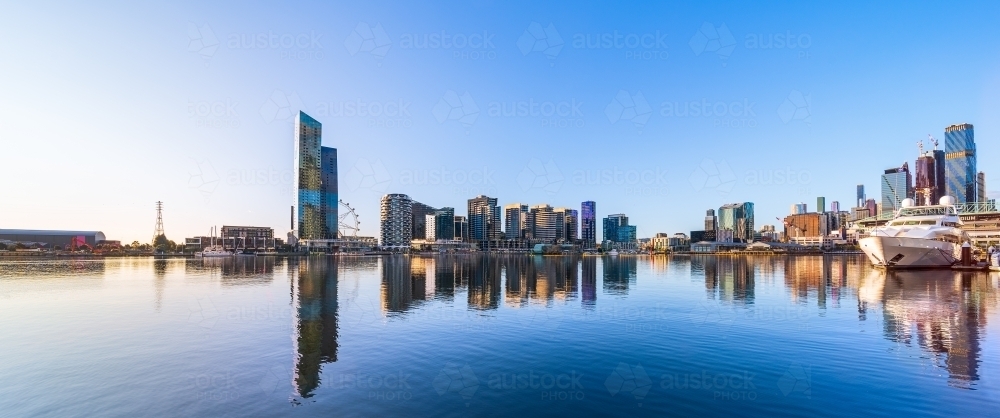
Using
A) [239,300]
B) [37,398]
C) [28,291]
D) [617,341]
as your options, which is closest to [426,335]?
[617,341]

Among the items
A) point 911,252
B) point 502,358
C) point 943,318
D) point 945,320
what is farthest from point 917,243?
point 502,358

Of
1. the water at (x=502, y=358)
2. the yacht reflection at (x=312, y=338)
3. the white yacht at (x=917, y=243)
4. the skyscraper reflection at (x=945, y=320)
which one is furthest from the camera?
the white yacht at (x=917, y=243)

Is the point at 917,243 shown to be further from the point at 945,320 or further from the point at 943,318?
the point at 945,320

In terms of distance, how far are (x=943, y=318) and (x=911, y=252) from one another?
72.2m

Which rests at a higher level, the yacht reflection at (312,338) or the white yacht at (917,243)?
the white yacht at (917,243)

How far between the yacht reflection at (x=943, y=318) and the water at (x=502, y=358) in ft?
0.66

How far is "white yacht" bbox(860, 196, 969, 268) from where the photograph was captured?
89.3m

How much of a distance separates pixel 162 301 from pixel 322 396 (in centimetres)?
4537

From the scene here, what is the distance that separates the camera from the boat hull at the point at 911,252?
8912cm

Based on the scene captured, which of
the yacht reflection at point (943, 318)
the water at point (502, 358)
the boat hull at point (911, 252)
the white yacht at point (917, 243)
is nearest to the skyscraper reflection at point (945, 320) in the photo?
the yacht reflection at point (943, 318)

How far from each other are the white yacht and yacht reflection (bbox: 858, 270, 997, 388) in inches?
1123

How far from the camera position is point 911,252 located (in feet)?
295

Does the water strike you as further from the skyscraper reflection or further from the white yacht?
the white yacht

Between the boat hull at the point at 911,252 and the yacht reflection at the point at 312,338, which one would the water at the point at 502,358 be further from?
the boat hull at the point at 911,252
